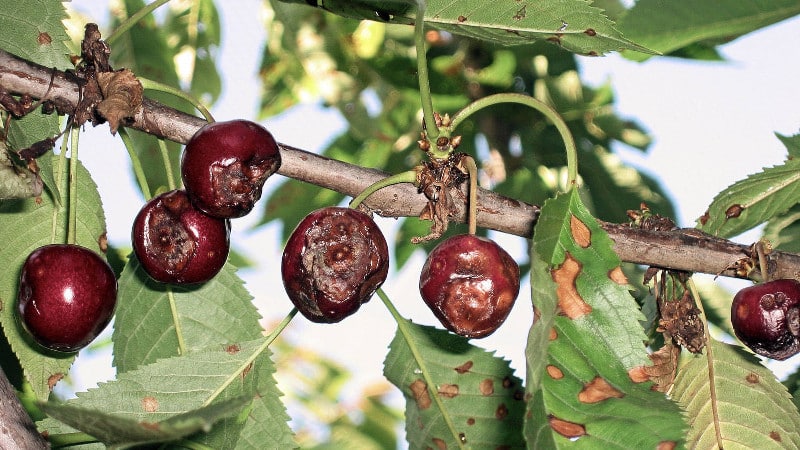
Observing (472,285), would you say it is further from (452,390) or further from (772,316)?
(772,316)

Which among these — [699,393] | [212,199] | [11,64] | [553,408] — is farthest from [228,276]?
[699,393]

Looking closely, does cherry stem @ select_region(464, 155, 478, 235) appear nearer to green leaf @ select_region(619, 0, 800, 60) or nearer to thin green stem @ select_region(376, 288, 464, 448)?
thin green stem @ select_region(376, 288, 464, 448)

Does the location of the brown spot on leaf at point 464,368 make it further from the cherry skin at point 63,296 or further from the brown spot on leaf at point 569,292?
the cherry skin at point 63,296

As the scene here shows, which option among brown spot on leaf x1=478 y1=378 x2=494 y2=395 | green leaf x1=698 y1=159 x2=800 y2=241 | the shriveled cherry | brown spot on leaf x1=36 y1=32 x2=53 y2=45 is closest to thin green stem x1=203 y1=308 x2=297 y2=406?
the shriveled cherry

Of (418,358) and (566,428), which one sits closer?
(566,428)

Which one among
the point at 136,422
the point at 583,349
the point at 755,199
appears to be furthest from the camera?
the point at 755,199

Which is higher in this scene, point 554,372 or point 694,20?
point 694,20

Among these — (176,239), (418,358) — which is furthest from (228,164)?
(418,358)

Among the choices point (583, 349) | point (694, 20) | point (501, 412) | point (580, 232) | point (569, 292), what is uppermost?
point (694, 20)

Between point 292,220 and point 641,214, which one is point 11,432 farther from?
point 292,220
